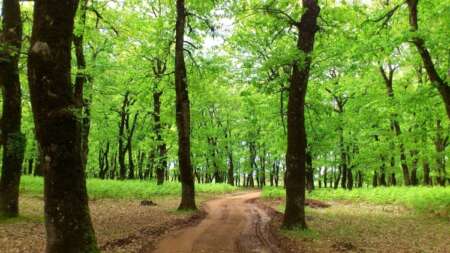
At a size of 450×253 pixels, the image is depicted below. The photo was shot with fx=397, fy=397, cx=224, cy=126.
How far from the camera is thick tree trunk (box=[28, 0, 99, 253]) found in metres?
7.04

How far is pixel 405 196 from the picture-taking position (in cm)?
2592

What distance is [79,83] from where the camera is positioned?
22594 mm

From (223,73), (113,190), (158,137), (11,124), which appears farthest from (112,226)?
(158,137)

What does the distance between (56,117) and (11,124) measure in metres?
9.36

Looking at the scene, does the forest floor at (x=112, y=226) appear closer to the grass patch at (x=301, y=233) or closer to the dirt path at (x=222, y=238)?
the dirt path at (x=222, y=238)

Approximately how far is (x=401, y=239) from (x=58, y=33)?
13.0m

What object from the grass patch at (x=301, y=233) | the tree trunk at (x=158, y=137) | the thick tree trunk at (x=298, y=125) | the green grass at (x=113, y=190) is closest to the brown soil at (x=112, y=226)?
the green grass at (x=113, y=190)

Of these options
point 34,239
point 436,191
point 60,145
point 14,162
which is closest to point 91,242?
point 60,145

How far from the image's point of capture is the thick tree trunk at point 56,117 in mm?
7039

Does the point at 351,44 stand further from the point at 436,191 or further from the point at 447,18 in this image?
the point at 436,191

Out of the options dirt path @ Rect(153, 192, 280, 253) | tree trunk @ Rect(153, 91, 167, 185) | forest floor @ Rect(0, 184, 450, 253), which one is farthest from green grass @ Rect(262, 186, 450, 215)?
dirt path @ Rect(153, 192, 280, 253)

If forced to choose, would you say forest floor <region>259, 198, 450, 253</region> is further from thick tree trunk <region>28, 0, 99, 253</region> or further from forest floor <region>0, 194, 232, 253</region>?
Result: thick tree trunk <region>28, 0, 99, 253</region>

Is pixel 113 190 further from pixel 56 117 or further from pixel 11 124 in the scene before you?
pixel 56 117

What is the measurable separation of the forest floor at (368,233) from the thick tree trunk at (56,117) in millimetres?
6766
